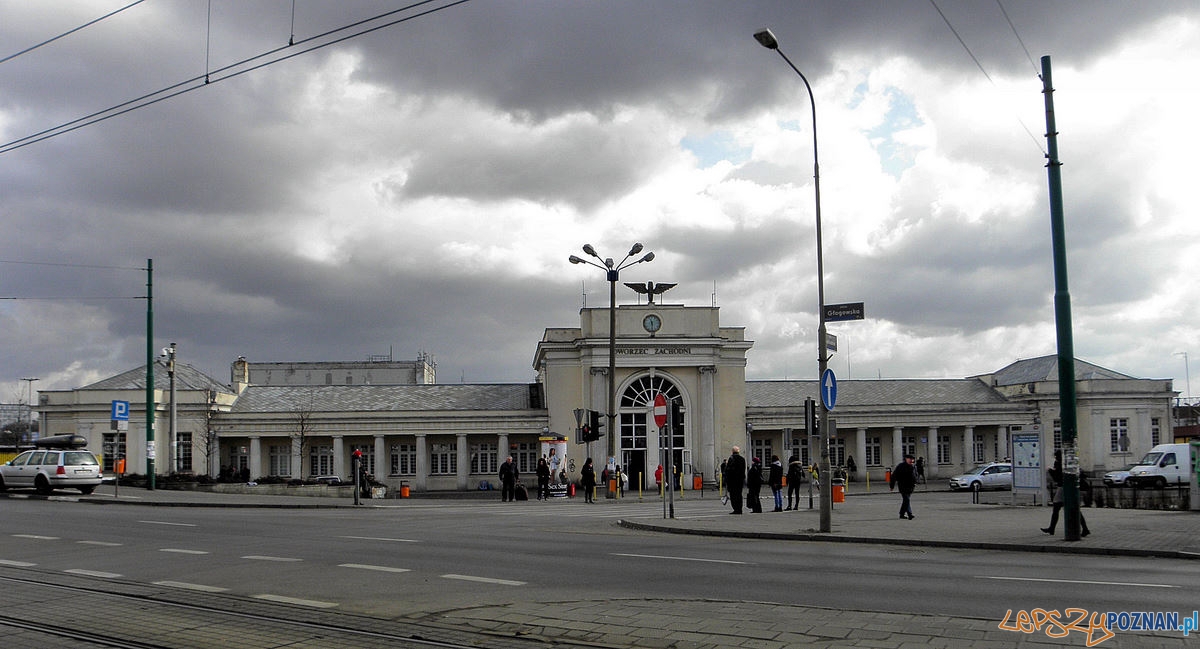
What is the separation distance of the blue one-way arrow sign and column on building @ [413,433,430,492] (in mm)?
43817

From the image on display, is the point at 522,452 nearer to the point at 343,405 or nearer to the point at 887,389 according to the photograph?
the point at 343,405

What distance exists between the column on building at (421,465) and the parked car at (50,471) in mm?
26763

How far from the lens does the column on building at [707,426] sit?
59750 millimetres

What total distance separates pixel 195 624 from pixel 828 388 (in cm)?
1374

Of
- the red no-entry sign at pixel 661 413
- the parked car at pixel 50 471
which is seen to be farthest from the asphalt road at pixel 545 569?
the parked car at pixel 50 471

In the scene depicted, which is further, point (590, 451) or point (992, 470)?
point (590, 451)

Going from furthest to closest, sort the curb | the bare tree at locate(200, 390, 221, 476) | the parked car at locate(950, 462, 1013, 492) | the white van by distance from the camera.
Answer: the bare tree at locate(200, 390, 221, 476) < the parked car at locate(950, 462, 1013, 492) < the white van < the curb

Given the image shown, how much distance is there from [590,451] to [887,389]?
23842mm

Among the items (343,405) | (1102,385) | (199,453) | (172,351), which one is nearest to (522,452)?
(343,405)

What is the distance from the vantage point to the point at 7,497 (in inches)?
1342

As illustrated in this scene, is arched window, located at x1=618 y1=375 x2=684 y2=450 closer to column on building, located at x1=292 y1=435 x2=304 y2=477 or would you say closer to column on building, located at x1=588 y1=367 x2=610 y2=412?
column on building, located at x1=588 y1=367 x2=610 y2=412

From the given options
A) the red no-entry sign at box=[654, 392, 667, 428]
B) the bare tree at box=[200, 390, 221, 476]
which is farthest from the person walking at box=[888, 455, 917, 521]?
the bare tree at box=[200, 390, 221, 476]

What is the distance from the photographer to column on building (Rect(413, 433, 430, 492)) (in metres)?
61.5

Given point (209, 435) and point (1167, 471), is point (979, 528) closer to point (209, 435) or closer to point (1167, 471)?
point (1167, 471)
